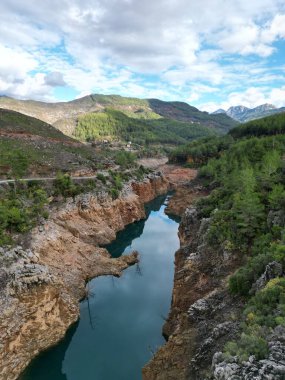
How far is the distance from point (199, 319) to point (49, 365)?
15.4 metres

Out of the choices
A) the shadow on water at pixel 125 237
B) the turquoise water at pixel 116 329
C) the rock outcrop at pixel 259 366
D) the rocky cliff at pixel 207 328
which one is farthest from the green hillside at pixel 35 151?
the rock outcrop at pixel 259 366

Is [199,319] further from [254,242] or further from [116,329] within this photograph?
[116,329]

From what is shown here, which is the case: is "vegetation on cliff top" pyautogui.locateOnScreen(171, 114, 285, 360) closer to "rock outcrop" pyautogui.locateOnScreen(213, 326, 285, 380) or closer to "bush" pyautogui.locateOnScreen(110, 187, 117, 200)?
"rock outcrop" pyautogui.locateOnScreen(213, 326, 285, 380)

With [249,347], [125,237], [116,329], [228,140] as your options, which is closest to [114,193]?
[125,237]

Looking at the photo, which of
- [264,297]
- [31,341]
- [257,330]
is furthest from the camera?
[31,341]

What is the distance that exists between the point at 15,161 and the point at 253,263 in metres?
52.1

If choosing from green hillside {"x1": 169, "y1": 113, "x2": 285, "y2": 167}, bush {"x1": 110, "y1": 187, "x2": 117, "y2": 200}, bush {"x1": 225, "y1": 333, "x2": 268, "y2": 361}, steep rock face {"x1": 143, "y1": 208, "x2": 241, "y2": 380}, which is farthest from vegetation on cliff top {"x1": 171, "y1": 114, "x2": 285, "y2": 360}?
green hillside {"x1": 169, "y1": 113, "x2": 285, "y2": 167}

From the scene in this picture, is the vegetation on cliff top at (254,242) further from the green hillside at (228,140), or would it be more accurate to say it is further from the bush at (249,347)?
the green hillside at (228,140)

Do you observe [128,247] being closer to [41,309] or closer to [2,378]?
[41,309]

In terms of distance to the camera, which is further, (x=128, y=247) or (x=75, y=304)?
(x=128, y=247)

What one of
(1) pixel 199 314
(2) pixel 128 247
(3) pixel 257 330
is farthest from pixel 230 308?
(2) pixel 128 247

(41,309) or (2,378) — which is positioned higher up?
(41,309)

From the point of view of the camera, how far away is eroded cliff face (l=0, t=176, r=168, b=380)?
3259 cm

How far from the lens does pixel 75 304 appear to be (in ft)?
136
